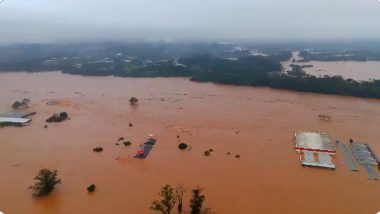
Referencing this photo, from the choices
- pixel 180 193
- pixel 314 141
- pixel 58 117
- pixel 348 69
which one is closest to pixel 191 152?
pixel 180 193

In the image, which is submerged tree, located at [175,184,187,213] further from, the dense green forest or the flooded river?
the flooded river

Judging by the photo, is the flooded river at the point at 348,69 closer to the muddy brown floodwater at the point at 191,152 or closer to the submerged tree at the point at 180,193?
the muddy brown floodwater at the point at 191,152

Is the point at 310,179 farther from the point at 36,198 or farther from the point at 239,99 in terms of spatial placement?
the point at 239,99

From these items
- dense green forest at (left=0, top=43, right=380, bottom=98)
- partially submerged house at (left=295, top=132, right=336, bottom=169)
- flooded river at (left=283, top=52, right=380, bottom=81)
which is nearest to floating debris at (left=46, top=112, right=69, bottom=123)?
partially submerged house at (left=295, top=132, right=336, bottom=169)

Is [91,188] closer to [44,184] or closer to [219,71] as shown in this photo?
[44,184]

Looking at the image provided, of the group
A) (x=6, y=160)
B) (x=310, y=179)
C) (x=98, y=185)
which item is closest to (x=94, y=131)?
(x=6, y=160)

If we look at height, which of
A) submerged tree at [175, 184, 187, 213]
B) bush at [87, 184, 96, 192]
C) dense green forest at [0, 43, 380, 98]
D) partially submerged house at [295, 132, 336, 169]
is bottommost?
bush at [87, 184, 96, 192]

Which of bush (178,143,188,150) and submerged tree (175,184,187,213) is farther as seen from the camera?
bush (178,143,188,150)
